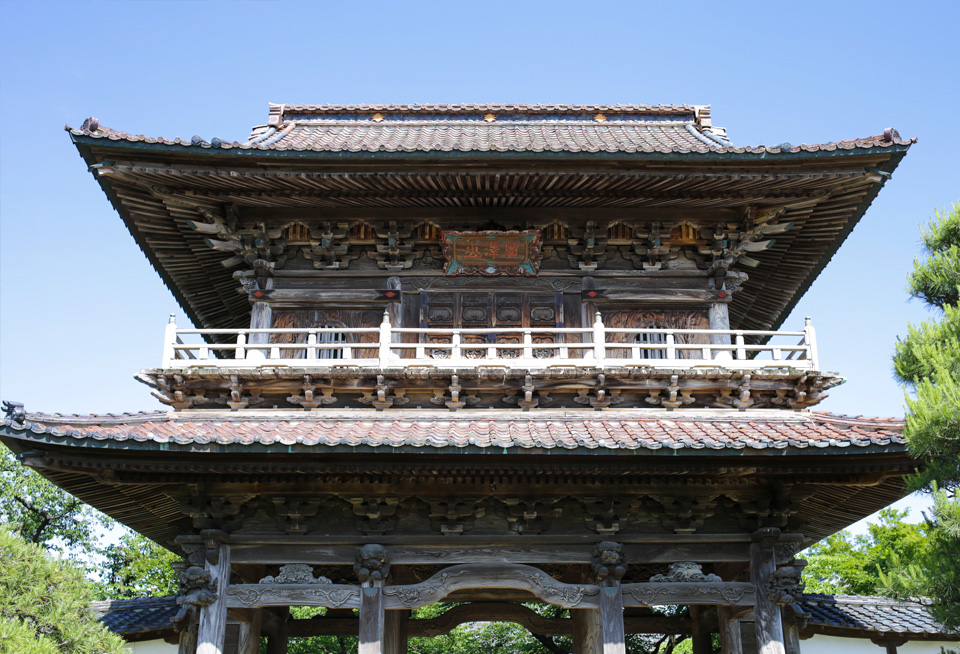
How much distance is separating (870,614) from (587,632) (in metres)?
5.88

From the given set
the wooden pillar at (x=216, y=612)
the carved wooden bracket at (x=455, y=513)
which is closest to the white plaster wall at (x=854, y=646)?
the carved wooden bracket at (x=455, y=513)

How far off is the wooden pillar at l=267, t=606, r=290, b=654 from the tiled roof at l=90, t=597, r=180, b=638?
1.77m

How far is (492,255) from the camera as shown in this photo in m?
13.9

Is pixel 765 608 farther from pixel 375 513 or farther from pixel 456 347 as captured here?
pixel 456 347

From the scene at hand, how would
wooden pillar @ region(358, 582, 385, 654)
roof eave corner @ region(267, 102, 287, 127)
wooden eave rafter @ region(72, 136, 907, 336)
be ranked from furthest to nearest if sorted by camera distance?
roof eave corner @ region(267, 102, 287, 127) < wooden eave rafter @ region(72, 136, 907, 336) < wooden pillar @ region(358, 582, 385, 654)

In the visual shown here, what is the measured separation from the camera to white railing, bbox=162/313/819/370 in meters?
12.0

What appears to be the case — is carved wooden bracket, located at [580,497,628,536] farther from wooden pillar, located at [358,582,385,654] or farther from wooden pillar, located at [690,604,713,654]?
wooden pillar, located at [690,604,713,654]

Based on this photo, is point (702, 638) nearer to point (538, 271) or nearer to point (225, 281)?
point (538, 271)

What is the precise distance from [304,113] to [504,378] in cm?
1045

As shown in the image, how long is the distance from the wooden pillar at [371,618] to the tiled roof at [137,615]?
4.15m

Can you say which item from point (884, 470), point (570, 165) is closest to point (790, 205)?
point (570, 165)

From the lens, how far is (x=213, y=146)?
1228cm

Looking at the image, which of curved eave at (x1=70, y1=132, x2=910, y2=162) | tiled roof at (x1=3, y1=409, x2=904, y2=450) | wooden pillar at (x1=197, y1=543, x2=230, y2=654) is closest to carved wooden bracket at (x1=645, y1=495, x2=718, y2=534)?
tiled roof at (x1=3, y1=409, x2=904, y2=450)

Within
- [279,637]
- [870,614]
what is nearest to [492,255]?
[279,637]
